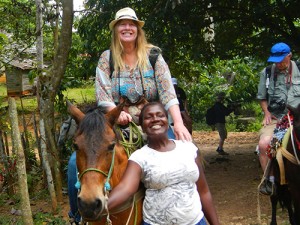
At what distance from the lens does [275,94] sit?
19.0 ft

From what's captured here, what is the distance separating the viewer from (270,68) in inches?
229

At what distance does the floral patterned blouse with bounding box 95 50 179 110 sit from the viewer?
367cm

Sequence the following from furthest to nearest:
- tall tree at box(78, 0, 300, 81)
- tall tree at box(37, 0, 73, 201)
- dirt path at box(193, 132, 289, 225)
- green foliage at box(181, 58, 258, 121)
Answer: green foliage at box(181, 58, 258, 121)
tall tree at box(78, 0, 300, 81)
dirt path at box(193, 132, 289, 225)
tall tree at box(37, 0, 73, 201)

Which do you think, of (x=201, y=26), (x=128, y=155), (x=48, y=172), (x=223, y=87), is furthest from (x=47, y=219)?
(x=223, y=87)

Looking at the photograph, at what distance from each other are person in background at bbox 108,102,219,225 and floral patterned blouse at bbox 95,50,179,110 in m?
0.62

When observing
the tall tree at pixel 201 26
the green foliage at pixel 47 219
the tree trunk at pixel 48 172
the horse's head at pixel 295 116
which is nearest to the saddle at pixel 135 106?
the horse's head at pixel 295 116

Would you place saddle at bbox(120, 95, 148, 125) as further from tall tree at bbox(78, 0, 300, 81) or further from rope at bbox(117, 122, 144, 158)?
tall tree at bbox(78, 0, 300, 81)

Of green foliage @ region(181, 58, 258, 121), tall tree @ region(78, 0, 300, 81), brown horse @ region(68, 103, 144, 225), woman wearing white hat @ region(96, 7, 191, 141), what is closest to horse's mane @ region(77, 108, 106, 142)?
brown horse @ region(68, 103, 144, 225)

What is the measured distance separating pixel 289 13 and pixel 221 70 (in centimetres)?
925

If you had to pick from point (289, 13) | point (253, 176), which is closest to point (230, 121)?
point (253, 176)

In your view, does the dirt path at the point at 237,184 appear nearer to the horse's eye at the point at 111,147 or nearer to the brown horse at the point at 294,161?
the brown horse at the point at 294,161

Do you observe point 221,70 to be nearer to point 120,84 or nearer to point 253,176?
point 253,176

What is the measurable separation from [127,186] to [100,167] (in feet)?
0.79

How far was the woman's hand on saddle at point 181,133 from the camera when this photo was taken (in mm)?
3372
